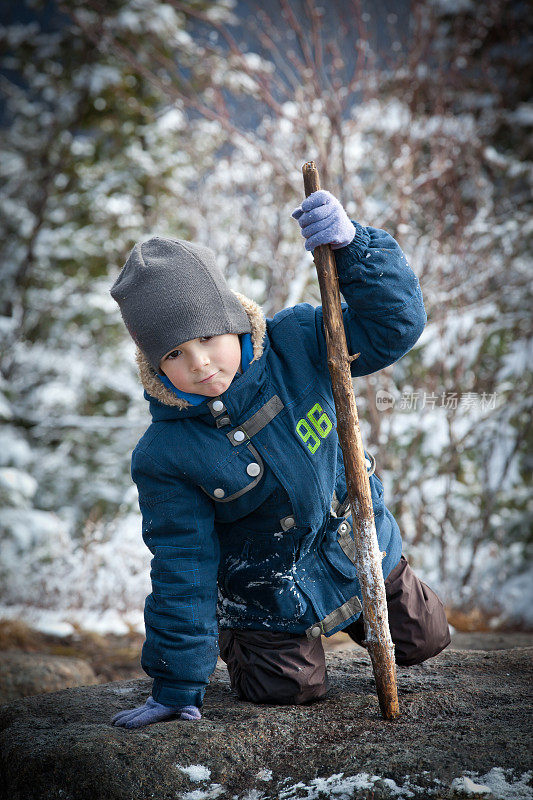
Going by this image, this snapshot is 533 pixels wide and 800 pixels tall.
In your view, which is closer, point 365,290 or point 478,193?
point 365,290

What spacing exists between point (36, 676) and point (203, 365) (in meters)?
1.91

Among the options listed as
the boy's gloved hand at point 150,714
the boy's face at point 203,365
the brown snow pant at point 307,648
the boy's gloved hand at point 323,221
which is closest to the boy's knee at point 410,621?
the brown snow pant at point 307,648

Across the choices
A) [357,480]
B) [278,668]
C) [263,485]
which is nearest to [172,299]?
[263,485]

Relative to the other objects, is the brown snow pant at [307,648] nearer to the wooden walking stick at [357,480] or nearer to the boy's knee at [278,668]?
the boy's knee at [278,668]

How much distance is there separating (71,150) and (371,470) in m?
6.45

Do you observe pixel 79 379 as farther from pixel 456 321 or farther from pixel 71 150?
pixel 456 321

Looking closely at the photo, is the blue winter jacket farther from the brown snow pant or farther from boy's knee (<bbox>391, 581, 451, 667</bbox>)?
boy's knee (<bbox>391, 581, 451, 667</bbox>)

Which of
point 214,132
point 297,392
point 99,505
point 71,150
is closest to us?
point 297,392

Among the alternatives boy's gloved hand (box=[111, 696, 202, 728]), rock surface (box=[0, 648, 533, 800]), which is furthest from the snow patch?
boy's gloved hand (box=[111, 696, 202, 728])

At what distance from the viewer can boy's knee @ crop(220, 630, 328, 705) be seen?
201 centimetres

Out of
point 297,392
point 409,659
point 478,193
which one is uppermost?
point 478,193

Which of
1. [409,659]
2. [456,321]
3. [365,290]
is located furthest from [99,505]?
[365,290]

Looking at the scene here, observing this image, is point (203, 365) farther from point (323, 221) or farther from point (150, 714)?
point (150, 714)

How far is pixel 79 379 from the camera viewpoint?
6.47 meters
